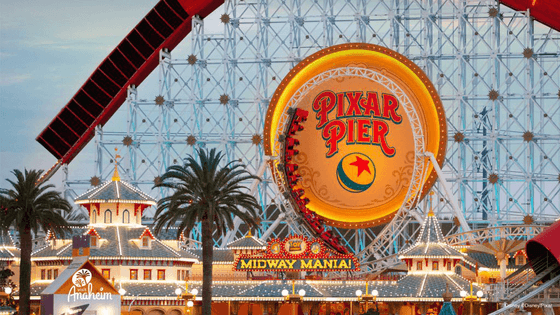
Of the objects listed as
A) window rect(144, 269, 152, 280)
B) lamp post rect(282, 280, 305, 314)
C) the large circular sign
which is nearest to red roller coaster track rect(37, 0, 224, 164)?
the large circular sign

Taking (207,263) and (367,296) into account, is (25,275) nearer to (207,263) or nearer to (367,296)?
(207,263)

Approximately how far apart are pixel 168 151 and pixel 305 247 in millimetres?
20465

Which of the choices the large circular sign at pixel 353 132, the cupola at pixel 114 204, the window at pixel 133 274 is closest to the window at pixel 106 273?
the window at pixel 133 274

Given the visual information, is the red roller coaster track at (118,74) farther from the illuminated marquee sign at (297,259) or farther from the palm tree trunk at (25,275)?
the palm tree trunk at (25,275)

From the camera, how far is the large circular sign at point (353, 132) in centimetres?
8038

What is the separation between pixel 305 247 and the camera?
237 feet

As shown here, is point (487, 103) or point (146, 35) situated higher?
point (146, 35)

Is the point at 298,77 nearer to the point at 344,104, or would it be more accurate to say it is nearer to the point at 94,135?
the point at 344,104

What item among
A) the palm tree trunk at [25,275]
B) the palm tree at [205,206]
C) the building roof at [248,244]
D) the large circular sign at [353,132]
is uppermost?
the large circular sign at [353,132]

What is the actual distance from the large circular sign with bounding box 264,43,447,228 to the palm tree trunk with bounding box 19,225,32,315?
1691cm

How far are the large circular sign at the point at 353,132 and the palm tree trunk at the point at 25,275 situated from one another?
55.5 ft

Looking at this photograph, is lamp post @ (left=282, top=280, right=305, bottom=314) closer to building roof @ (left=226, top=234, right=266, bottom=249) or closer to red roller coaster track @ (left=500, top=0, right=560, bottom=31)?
building roof @ (left=226, top=234, right=266, bottom=249)

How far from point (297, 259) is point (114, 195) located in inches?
417

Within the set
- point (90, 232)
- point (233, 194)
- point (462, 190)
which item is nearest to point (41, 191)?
point (90, 232)
